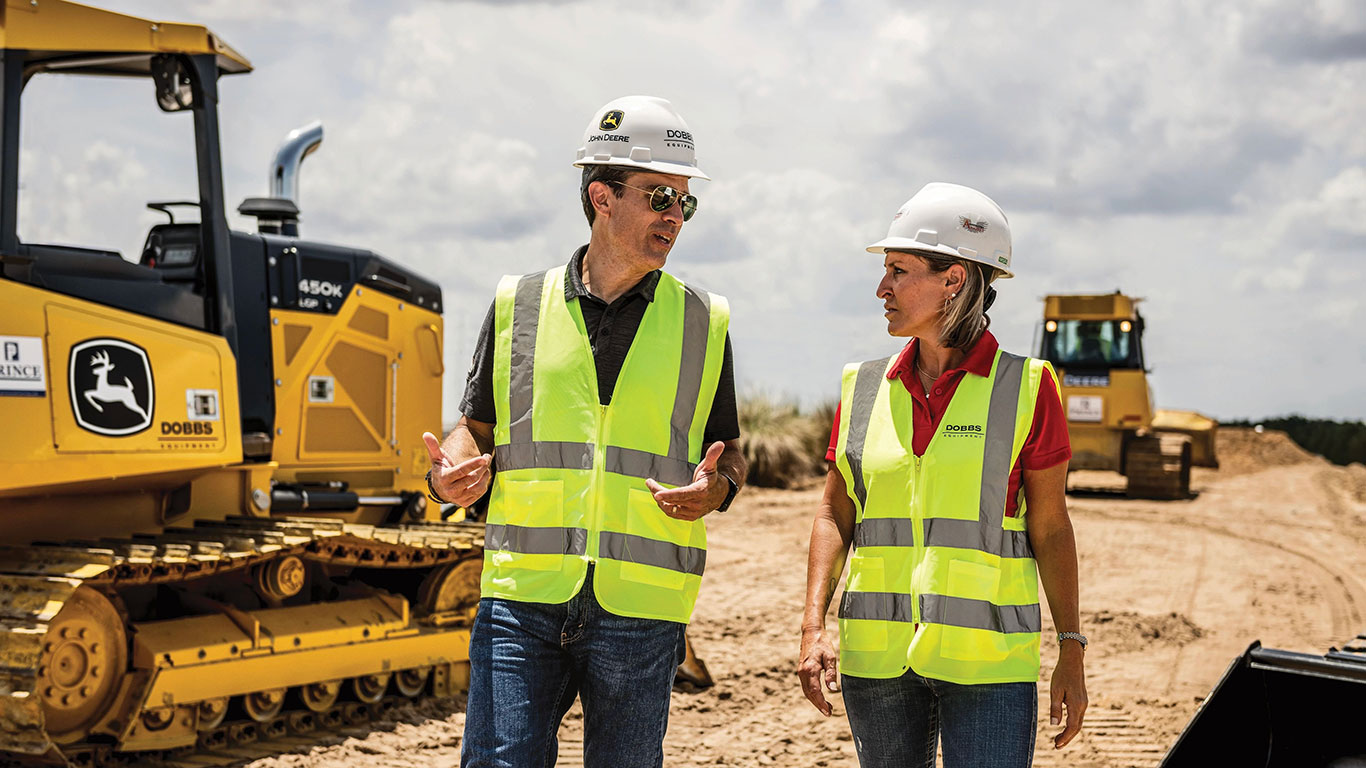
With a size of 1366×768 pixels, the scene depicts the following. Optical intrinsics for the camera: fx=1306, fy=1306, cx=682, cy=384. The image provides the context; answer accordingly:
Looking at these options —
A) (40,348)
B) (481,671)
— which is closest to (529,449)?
(481,671)

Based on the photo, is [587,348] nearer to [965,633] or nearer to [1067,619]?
[965,633]

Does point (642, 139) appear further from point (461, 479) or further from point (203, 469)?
point (203, 469)

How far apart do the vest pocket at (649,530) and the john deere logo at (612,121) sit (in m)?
0.91

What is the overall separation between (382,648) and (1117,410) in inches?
704

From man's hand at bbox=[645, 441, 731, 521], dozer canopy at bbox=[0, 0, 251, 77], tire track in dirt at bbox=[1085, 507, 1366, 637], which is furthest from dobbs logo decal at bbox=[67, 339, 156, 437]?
tire track in dirt at bbox=[1085, 507, 1366, 637]

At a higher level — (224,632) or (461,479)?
(461,479)

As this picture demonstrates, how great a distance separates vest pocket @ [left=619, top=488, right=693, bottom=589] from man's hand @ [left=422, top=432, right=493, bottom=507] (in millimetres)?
344

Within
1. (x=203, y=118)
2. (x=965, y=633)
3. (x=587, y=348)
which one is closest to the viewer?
(x=965, y=633)

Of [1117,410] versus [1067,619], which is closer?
[1067,619]

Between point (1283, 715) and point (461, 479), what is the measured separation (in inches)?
120

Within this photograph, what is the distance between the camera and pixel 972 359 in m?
3.18

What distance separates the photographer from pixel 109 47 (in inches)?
249

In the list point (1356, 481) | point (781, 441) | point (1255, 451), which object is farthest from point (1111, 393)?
point (1255, 451)

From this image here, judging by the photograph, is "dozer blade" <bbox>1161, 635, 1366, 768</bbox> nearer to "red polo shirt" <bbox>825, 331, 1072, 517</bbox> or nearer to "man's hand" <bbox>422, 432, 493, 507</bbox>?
"red polo shirt" <bbox>825, 331, 1072, 517</bbox>
